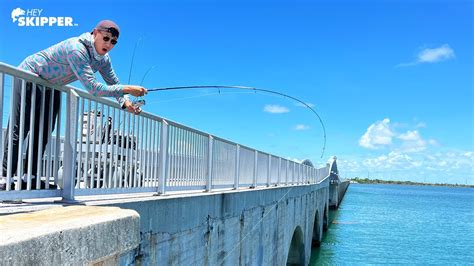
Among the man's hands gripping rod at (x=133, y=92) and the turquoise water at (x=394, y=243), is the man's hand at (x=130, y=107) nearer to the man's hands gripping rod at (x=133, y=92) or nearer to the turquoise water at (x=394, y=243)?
the man's hands gripping rod at (x=133, y=92)

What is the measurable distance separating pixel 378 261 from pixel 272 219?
16.7 metres

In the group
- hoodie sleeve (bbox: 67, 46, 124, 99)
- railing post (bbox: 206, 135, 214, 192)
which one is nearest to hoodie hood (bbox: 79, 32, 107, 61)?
hoodie sleeve (bbox: 67, 46, 124, 99)

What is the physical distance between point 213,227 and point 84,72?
4.28m

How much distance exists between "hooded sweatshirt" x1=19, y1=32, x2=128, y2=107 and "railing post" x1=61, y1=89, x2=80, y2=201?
268 mm

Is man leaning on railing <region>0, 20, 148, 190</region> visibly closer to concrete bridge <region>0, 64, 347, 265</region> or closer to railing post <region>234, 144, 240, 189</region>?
concrete bridge <region>0, 64, 347, 265</region>

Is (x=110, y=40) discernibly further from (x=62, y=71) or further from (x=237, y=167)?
(x=237, y=167)

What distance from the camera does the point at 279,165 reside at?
1767cm

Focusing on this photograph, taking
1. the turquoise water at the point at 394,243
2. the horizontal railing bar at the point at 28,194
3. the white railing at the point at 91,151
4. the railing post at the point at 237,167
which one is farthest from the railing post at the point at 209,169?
the turquoise water at the point at 394,243

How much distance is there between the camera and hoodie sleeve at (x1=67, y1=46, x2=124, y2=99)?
452 cm

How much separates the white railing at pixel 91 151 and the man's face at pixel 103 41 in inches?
19.7

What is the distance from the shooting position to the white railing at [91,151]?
442cm

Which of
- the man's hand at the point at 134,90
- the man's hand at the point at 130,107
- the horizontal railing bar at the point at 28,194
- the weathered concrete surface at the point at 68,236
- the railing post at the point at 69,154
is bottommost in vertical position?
the weathered concrete surface at the point at 68,236

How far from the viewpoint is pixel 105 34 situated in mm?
4668

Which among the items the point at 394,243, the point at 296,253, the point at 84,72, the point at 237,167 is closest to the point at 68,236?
the point at 84,72
